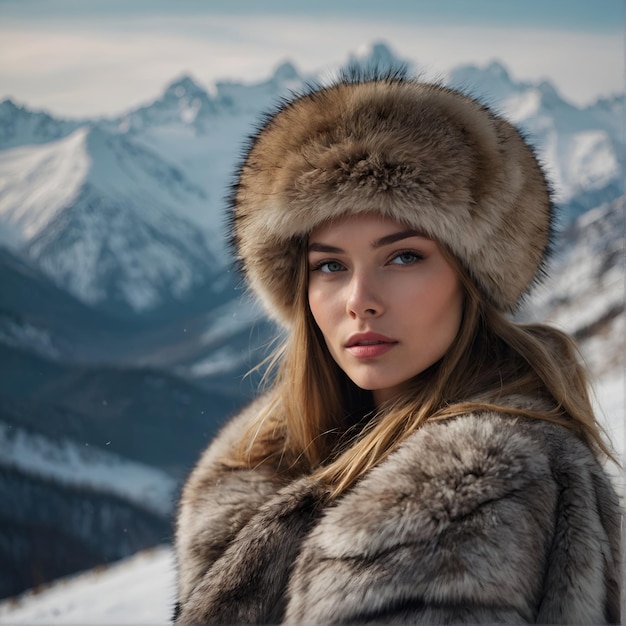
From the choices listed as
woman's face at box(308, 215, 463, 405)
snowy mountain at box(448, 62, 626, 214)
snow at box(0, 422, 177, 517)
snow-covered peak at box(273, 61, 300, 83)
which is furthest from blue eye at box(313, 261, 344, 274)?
snow-covered peak at box(273, 61, 300, 83)

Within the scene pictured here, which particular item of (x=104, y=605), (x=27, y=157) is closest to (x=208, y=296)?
(x=27, y=157)

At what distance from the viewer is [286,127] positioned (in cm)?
169

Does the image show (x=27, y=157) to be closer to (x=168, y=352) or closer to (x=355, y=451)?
(x=168, y=352)

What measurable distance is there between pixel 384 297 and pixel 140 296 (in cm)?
14698

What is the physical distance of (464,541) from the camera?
1232 millimetres

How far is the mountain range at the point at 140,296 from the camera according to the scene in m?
17.1

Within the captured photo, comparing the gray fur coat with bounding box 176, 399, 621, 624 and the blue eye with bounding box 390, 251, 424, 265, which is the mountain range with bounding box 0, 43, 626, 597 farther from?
A: the gray fur coat with bounding box 176, 399, 621, 624

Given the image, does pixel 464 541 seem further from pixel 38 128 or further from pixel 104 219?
pixel 38 128

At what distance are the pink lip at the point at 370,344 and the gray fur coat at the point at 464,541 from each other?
A: 24 centimetres

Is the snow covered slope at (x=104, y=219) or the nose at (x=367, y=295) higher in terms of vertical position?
the snow covered slope at (x=104, y=219)

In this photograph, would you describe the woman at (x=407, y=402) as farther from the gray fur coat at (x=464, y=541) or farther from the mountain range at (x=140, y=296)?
the mountain range at (x=140, y=296)

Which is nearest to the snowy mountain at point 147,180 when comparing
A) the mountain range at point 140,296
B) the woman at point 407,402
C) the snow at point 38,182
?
the snow at point 38,182

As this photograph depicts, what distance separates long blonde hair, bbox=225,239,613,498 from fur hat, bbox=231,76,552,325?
0.28 feet

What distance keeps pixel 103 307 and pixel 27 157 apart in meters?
48.7
